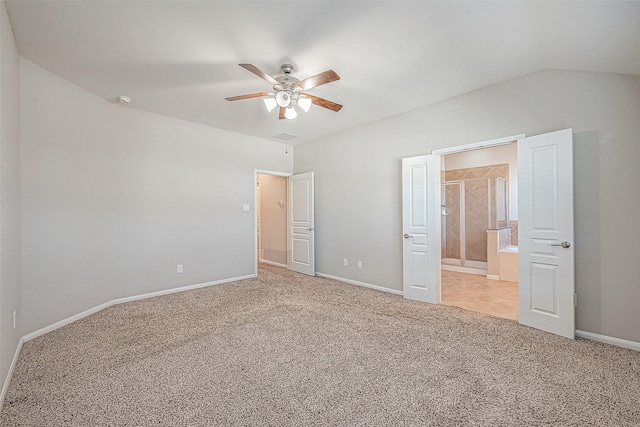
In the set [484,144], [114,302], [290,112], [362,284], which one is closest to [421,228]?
[484,144]

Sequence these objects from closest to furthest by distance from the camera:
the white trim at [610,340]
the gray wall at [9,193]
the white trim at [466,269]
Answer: the gray wall at [9,193], the white trim at [610,340], the white trim at [466,269]

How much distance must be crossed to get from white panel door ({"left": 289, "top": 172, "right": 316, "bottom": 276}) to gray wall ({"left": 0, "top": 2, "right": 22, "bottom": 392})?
3897 mm

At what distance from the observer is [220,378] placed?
6.81 ft

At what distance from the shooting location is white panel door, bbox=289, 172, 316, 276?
18.1 ft

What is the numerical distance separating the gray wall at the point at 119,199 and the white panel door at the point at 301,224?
2.37 ft

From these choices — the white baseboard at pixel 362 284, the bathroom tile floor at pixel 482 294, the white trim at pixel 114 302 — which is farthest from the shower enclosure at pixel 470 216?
the white trim at pixel 114 302

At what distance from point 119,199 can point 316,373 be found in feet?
11.2

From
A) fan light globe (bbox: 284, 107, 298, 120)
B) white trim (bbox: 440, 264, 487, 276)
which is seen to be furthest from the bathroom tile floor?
fan light globe (bbox: 284, 107, 298, 120)

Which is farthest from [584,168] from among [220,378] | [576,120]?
[220,378]

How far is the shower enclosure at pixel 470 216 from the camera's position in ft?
19.1

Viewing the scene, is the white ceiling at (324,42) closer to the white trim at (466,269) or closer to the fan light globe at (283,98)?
the fan light globe at (283,98)

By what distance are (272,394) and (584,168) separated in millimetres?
3434

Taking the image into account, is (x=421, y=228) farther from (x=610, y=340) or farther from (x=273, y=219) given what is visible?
(x=273, y=219)

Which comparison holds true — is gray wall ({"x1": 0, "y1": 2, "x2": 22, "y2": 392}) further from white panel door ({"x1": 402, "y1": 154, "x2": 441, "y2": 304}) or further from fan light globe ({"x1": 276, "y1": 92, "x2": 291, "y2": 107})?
white panel door ({"x1": 402, "y1": 154, "x2": 441, "y2": 304})
